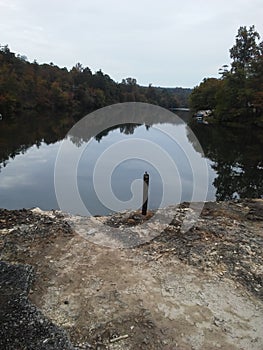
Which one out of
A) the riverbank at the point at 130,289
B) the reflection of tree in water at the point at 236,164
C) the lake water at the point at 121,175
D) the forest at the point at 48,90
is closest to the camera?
the riverbank at the point at 130,289

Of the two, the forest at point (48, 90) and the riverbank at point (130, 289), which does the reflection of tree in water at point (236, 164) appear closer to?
the riverbank at point (130, 289)

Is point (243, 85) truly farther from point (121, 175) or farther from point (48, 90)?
point (48, 90)

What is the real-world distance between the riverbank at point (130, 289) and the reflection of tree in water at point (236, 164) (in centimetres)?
606

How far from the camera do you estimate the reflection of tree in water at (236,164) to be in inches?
474

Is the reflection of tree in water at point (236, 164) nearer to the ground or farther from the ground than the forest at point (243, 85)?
nearer to the ground

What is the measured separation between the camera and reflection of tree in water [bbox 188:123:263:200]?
12039 millimetres

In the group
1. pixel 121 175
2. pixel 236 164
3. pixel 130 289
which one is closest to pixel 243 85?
pixel 236 164

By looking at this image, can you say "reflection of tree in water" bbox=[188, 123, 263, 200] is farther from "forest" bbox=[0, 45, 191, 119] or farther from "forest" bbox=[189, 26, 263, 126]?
"forest" bbox=[0, 45, 191, 119]

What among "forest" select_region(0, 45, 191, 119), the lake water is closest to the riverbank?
the lake water

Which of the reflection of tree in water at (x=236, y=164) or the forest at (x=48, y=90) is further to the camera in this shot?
the forest at (x=48, y=90)

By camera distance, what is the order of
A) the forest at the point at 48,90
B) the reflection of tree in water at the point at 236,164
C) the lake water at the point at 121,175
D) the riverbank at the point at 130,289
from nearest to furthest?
the riverbank at the point at 130,289 < the lake water at the point at 121,175 < the reflection of tree in water at the point at 236,164 < the forest at the point at 48,90

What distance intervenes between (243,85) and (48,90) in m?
37.1

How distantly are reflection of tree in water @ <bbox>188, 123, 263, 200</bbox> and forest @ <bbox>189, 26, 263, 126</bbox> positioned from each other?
27.9 ft

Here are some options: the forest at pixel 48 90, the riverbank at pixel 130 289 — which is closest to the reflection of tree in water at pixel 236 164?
the riverbank at pixel 130 289
